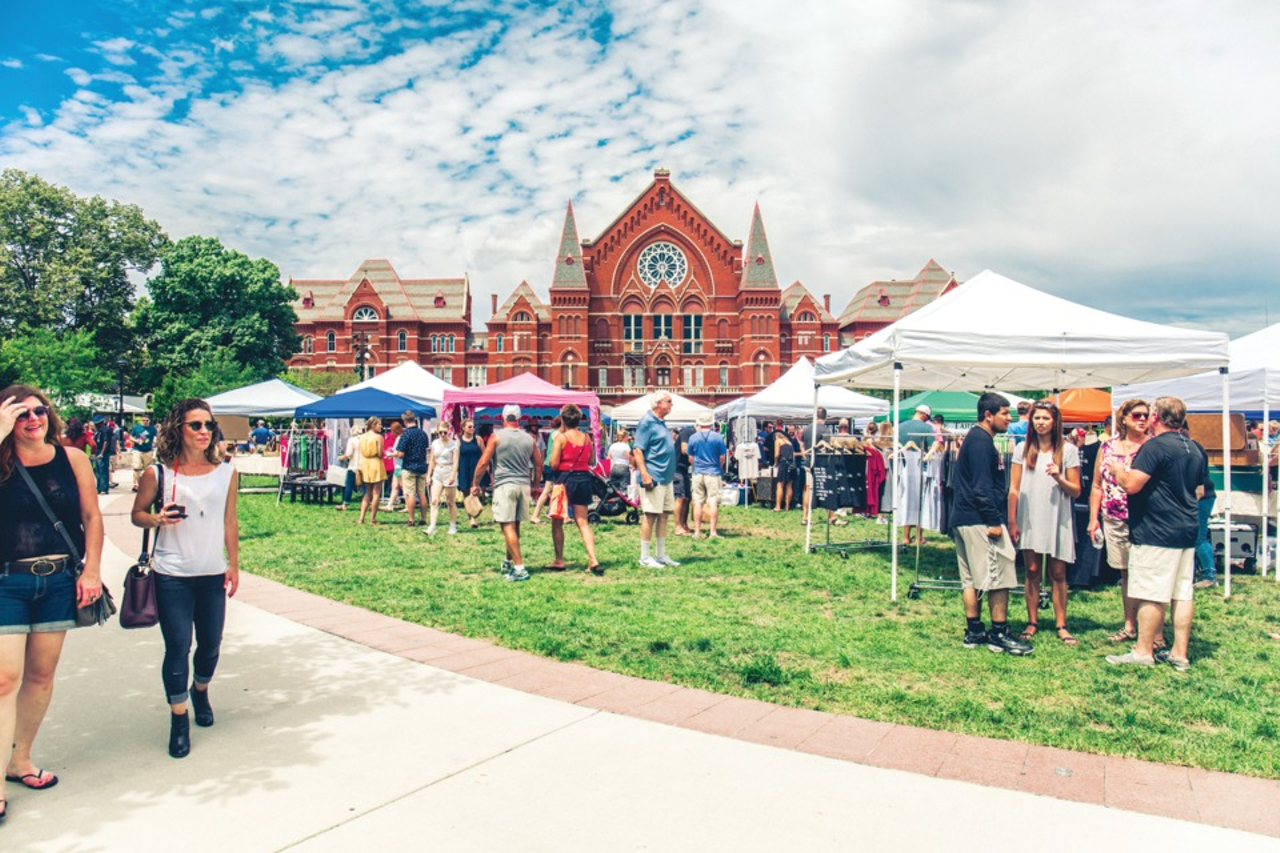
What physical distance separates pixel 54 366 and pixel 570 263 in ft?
132

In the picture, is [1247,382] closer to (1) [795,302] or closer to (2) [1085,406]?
(2) [1085,406]

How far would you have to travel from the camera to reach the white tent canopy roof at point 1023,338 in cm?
783

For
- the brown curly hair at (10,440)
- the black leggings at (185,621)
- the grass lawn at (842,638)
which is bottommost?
the grass lawn at (842,638)

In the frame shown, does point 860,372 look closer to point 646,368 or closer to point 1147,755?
point 1147,755

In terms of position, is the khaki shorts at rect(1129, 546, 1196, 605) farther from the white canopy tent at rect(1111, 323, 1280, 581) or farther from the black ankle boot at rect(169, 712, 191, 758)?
the black ankle boot at rect(169, 712, 191, 758)

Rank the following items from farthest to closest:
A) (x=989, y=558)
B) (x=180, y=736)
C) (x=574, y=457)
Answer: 1. (x=574, y=457)
2. (x=989, y=558)
3. (x=180, y=736)

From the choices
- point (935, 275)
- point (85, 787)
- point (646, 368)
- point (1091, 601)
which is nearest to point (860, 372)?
point (1091, 601)

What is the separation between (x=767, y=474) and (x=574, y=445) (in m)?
11.0

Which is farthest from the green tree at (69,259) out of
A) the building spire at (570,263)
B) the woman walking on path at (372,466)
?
the woman walking on path at (372,466)

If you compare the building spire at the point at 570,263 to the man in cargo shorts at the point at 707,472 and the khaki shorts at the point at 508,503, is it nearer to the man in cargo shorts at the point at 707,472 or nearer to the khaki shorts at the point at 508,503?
the man in cargo shorts at the point at 707,472

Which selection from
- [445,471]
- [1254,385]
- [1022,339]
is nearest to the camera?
[1022,339]

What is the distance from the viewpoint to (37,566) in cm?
343

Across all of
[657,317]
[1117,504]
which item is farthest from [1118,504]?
[657,317]

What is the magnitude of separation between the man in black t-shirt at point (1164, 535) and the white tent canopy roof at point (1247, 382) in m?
5.80
